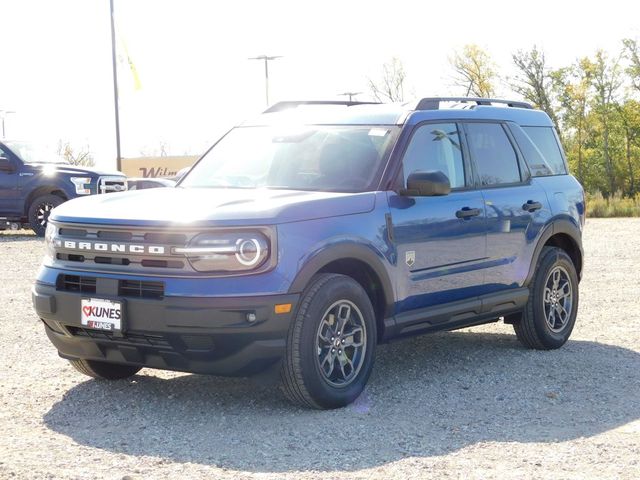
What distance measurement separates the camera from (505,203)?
798 centimetres

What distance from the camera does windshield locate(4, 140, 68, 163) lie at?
68.4ft

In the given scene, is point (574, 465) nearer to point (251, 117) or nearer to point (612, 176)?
point (251, 117)

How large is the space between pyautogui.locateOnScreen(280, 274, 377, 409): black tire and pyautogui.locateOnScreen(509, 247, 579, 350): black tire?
7.23 feet

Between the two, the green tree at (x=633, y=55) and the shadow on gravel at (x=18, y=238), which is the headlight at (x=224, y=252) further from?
the green tree at (x=633, y=55)

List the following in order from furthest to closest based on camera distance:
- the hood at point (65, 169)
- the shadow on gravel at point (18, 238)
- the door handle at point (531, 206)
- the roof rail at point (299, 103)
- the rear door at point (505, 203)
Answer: the shadow on gravel at point (18, 238) → the hood at point (65, 169) → the door handle at point (531, 206) → the roof rail at point (299, 103) → the rear door at point (505, 203)

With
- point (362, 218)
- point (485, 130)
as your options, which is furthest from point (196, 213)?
point (485, 130)

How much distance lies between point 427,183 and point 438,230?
49cm

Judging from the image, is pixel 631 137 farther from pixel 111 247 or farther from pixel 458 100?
pixel 111 247

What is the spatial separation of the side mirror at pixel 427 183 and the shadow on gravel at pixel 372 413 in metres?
1.28

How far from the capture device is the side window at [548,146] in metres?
8.81

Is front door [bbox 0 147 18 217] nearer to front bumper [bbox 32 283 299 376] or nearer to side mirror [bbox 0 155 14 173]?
side mirror [bbox 0 155 14 173]

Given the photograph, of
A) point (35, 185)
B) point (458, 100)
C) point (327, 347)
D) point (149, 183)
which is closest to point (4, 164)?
point (35, 185)

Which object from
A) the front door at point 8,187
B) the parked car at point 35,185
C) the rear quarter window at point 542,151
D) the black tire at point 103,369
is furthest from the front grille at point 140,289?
the front door at point 8,187

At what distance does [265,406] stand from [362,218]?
4.17 feet
